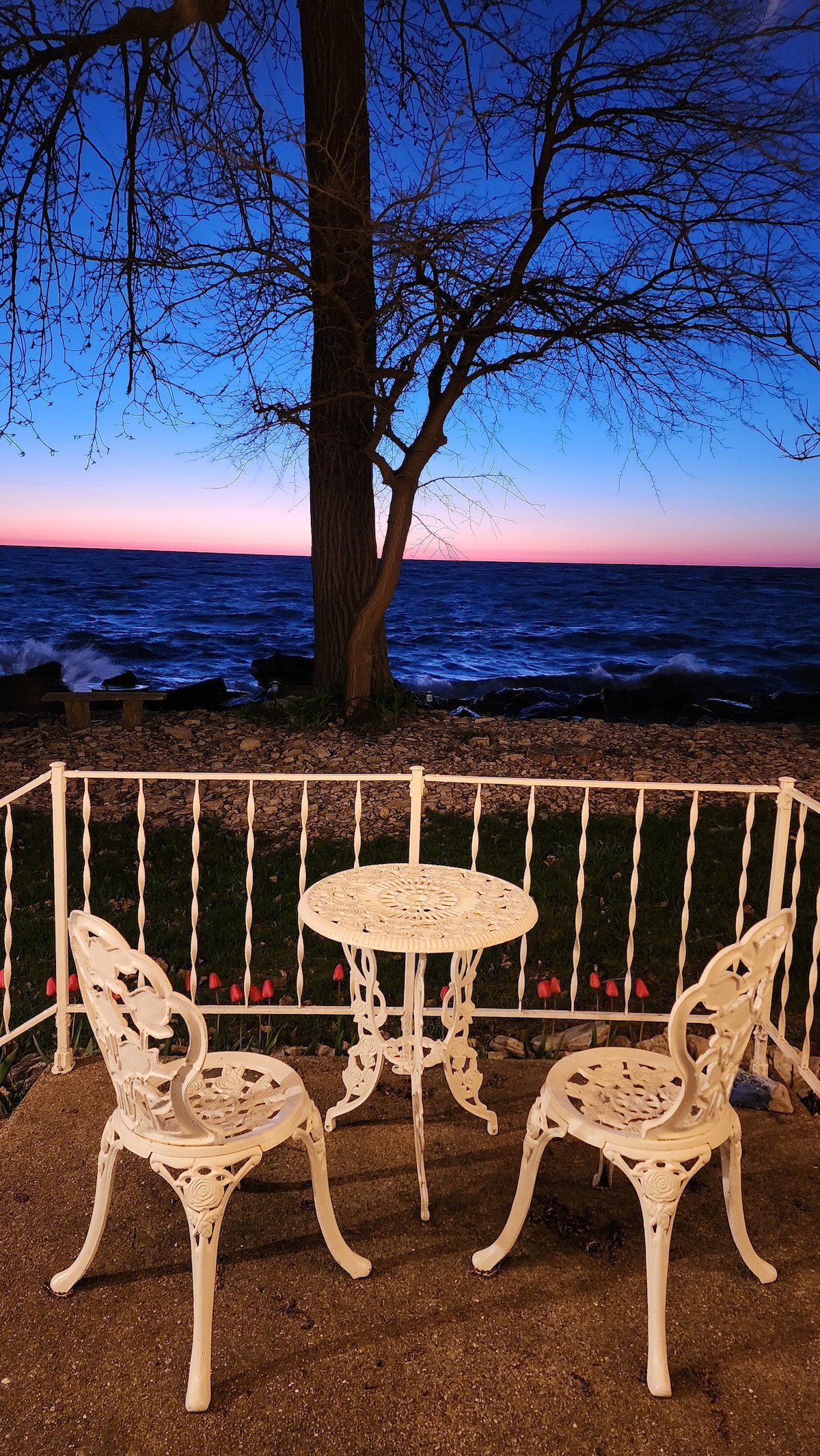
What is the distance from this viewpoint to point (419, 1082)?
9.09 ft

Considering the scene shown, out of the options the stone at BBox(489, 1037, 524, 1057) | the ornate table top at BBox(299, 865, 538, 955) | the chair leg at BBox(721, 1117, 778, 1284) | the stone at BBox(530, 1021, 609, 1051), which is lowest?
the stone at BBox(489, 1037, 524, 1057)

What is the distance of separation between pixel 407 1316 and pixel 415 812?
1.58 m

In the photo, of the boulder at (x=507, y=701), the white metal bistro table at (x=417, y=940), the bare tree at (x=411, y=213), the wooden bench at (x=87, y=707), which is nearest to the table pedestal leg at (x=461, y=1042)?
the white metal bistro table at (x=417, y=940)

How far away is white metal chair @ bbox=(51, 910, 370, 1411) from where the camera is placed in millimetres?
1871

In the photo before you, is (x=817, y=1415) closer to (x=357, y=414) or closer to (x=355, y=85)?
(x=357, y=414)

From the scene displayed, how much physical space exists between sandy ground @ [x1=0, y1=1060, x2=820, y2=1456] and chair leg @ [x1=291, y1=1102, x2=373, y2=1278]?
41 millimetres

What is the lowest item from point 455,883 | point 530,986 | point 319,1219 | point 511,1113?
point 530,986

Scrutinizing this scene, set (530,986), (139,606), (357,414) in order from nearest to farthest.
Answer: (530,986) → (357,414) → (139,606)

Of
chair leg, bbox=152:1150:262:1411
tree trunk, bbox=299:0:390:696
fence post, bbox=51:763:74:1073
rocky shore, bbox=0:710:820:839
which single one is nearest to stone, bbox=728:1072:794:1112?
chair leg, bbox=152:1150:262:1411

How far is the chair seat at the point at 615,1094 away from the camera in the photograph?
6.90 feet

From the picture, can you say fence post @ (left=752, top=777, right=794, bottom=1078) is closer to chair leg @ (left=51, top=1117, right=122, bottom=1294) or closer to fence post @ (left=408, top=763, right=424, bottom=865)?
fence post @ (left=408, top=763, right=424, bottom=865)

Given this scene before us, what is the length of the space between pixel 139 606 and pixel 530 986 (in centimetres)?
2441

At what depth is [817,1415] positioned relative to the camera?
195cm

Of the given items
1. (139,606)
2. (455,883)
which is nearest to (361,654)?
(455,883)
